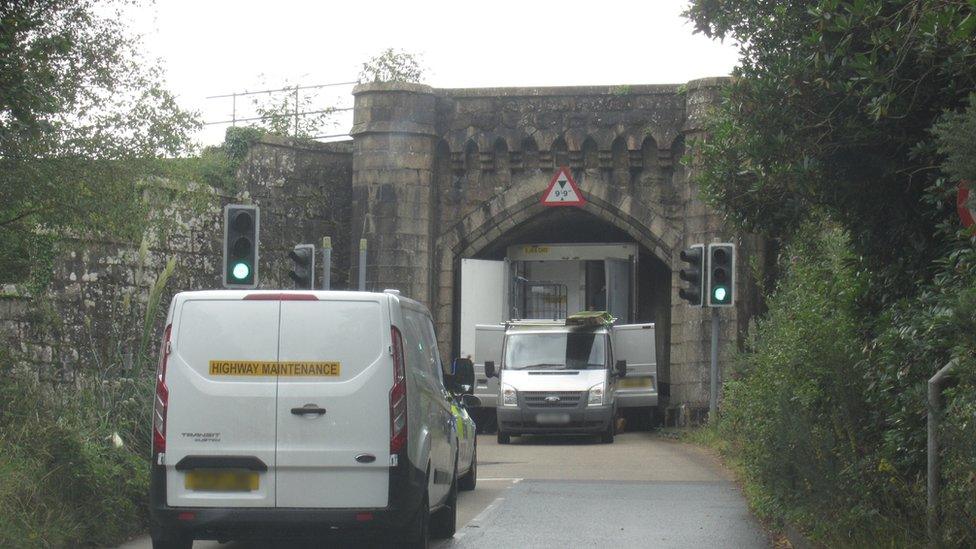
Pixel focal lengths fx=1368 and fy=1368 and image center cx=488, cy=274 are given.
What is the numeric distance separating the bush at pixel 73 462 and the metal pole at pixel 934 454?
555cm

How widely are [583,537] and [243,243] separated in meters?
5.20

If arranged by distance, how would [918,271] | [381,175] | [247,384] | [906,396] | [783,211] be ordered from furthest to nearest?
[381,175]
[783,211]
[918,271]
[247,384]
[906,396]

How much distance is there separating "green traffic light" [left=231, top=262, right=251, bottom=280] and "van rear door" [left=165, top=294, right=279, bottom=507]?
5.21 metres

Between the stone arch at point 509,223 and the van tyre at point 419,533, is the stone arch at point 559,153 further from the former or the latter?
the van tyre at point 419,533

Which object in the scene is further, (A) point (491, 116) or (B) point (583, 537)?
(A) point (491, 116)

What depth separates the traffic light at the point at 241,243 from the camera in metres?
13.9

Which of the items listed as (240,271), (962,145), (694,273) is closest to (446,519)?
(240,271)

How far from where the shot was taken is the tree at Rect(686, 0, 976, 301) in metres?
8.95

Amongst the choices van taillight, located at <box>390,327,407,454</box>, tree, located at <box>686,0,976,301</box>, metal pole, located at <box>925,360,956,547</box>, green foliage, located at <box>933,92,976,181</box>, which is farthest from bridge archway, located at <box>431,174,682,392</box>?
green foliage, located at <box>933,92,976,181</box>

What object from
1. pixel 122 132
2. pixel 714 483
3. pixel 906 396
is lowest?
pixel 714 483

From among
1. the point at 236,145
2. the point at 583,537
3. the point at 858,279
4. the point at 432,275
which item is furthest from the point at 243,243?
the point at 432,275

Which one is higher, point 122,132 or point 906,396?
point 122,132

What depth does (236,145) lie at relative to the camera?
25.7 meters

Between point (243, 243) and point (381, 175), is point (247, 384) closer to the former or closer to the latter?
point (243, 243)
